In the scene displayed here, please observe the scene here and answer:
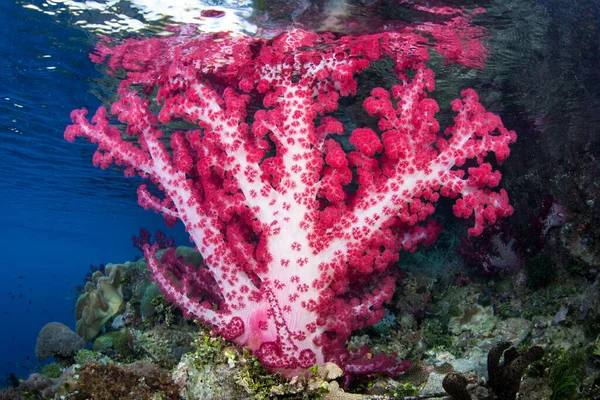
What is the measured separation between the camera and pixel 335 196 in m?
4.82

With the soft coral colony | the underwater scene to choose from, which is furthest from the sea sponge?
the soft coral colony

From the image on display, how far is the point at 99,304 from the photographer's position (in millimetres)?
9938

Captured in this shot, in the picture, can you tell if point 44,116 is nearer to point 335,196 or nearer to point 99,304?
point 99,304

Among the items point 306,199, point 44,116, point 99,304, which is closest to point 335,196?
point 306,199

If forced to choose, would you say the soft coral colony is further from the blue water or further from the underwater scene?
the blue water

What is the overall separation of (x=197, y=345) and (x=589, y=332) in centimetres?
586

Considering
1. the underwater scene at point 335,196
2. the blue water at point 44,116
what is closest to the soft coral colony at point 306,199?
the underwater scene at point 335,196

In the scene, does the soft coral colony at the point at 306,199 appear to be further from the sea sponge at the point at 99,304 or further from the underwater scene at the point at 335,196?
the sea sponge at the point at 99,304

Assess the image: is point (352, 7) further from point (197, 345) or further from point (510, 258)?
point (510, 258)

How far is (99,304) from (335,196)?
885 cm

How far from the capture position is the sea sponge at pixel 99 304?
9781 mm

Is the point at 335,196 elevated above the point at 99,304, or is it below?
above

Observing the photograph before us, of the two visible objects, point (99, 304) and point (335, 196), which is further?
point (99, 304)

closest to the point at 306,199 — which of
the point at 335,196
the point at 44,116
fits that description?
the point at 335,196
